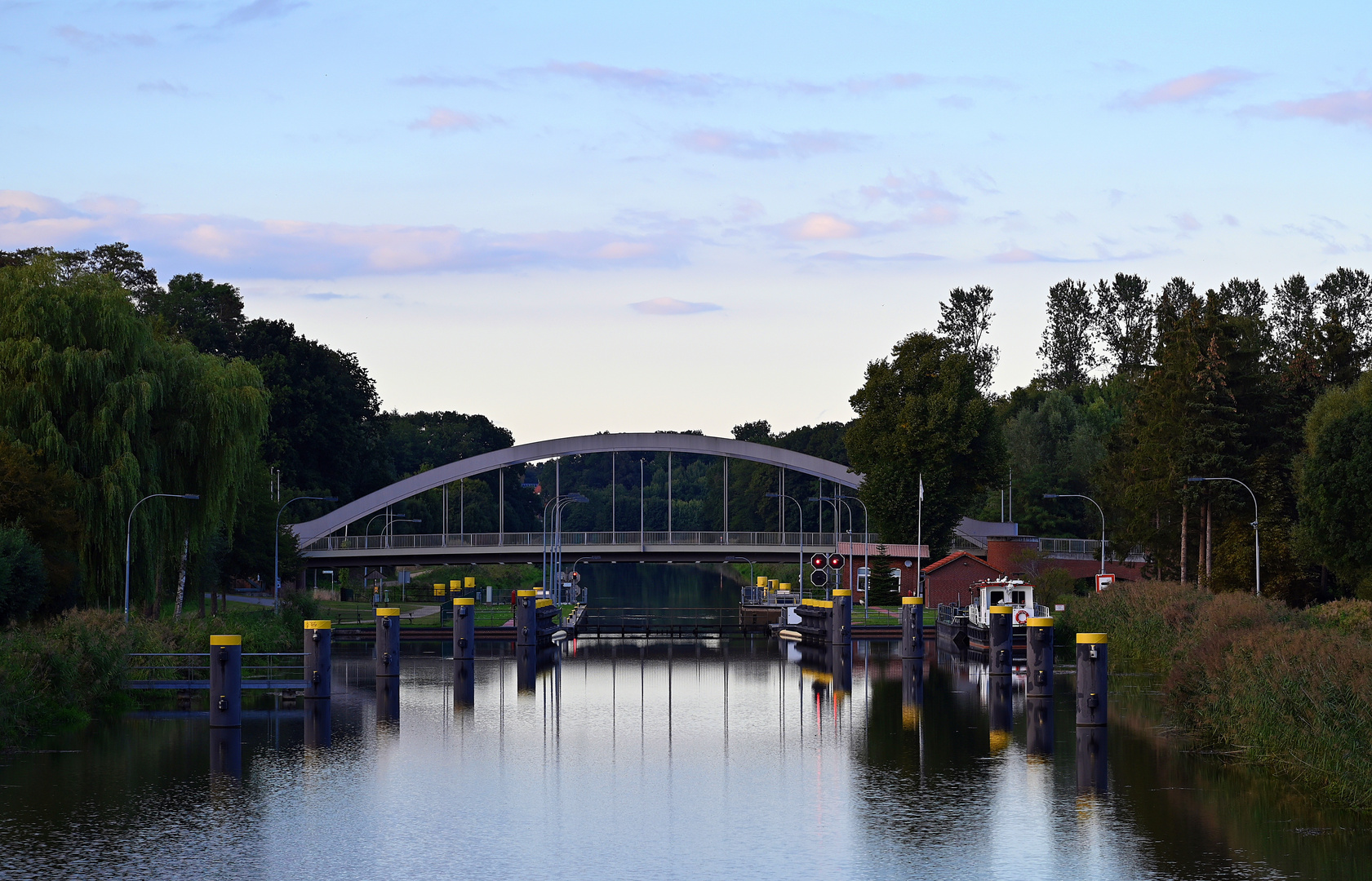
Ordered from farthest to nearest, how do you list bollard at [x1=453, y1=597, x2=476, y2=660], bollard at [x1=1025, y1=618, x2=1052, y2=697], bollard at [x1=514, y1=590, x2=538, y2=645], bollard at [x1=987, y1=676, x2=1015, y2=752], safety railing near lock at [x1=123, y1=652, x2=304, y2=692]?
bollard at [x1=514, y1=590, x2=538, y2=645] < bollard at [x1=453, y1=597, x2=476, y2=660] < bollard at [x1=1025, y1=618, x2=1052, y2=697] < safety railing near lock at [x1=123, y1=652, x2=304, y2=692] < bollard at [x1=987, y1=676, x2=1015, y2=752]

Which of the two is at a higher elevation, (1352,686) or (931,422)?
(931,422)

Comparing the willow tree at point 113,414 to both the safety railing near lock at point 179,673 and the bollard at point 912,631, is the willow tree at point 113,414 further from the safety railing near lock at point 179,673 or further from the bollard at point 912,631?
the bollard at point 912,631

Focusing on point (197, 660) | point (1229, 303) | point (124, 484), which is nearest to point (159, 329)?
point (124, 484)

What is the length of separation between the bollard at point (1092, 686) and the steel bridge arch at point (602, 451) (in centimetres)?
6438

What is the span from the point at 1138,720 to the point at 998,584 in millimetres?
22227

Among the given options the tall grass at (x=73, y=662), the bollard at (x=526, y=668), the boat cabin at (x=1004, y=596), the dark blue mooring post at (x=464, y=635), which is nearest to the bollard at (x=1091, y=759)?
the bollard at (x=526, y=668)

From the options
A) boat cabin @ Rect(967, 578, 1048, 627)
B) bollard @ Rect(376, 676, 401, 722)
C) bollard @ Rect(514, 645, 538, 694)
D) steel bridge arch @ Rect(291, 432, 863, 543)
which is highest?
steel bridge arch @ Rect(291, 432, 863, 543)

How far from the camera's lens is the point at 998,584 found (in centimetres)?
5644

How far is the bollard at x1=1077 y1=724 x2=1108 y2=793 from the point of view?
1006 inches

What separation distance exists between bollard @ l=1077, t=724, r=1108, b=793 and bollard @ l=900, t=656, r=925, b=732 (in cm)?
398

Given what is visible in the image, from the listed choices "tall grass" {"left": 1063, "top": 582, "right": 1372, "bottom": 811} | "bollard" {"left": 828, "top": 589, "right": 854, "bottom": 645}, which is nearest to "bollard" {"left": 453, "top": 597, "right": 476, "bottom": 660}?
"bollard" {"left": 828, "top": 589, "right": 854, "bottom": 645}

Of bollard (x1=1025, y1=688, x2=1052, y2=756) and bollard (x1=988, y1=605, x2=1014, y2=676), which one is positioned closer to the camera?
bollard (x1=1025, y1=688, x2=1052, y2=756)

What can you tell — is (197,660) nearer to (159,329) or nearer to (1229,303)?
(159,329)

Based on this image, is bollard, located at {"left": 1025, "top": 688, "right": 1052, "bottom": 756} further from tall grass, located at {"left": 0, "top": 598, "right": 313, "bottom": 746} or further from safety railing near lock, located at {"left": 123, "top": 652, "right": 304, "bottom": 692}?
tall grass, located at {"left": 0, "top": 598, "right": 313, "bottom": 746}
